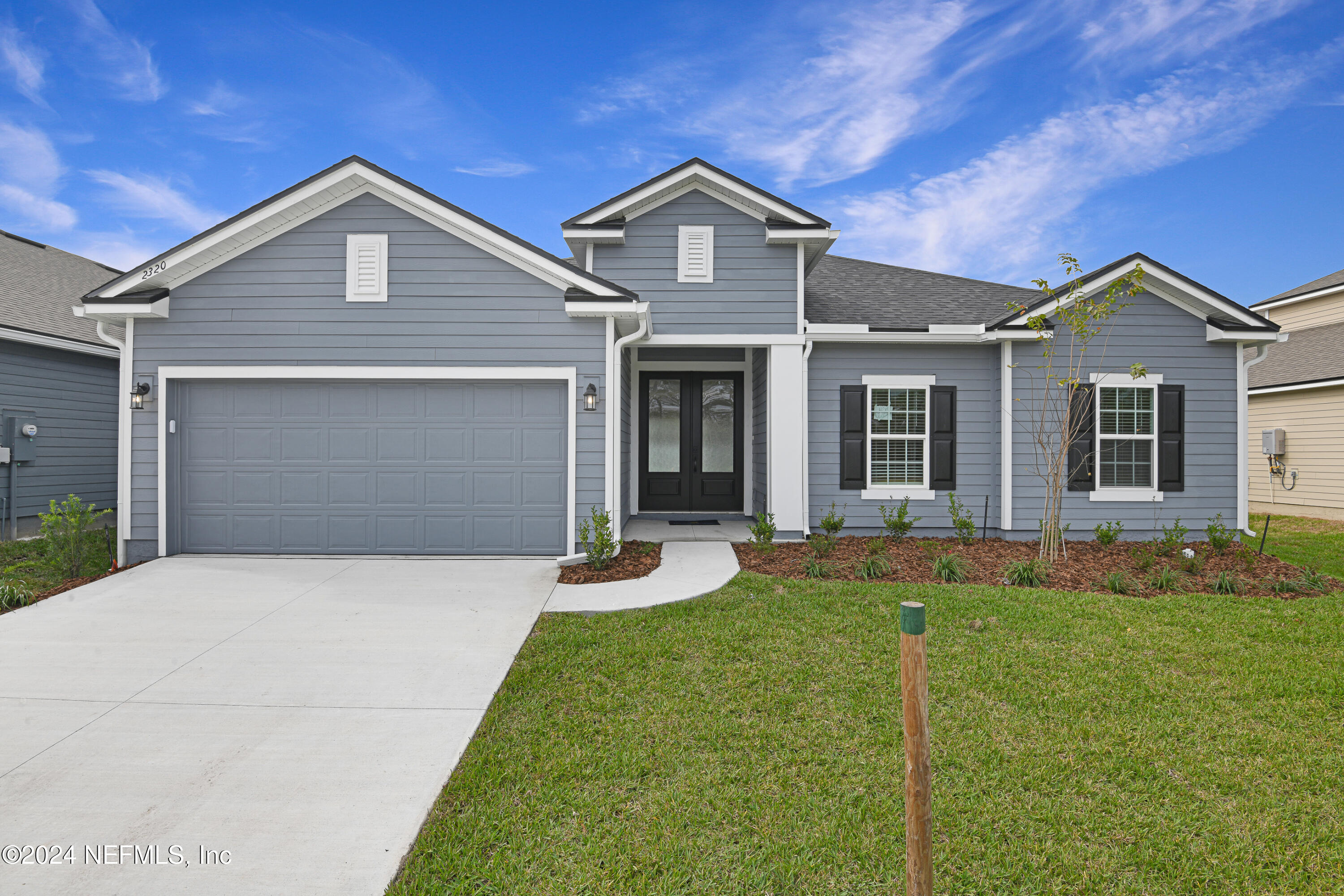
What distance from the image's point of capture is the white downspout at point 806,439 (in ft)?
29.9

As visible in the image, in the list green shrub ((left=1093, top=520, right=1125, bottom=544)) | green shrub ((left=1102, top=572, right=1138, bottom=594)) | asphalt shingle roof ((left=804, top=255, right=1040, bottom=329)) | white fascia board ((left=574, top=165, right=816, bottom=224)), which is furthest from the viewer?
asphalt shingle roof ((left=804, top=255, right=1040, bottom=329))

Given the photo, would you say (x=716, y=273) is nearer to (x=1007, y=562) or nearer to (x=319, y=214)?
(x=319, y=214)

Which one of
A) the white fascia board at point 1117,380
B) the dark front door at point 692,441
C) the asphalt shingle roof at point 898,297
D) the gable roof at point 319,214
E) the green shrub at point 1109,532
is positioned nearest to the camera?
the gable roof at point 319,214

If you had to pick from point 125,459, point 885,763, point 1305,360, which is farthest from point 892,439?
point 1305,360

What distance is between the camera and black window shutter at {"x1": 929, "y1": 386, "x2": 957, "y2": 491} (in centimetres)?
939

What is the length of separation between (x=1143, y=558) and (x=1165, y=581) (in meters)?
0.86

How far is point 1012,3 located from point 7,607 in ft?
49.4

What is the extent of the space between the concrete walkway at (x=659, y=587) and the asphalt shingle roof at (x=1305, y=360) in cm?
1342

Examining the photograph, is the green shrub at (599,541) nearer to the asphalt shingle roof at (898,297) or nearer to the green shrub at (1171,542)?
the asphalt shingle roof at (898,297)

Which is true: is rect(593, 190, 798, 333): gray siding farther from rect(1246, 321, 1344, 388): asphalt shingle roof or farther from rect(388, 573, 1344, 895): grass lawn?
rect(1246, 321, 1344, 388): asphalt shingle roof

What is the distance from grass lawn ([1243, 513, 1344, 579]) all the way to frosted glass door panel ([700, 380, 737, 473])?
7779mm

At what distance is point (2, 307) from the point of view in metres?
9.65

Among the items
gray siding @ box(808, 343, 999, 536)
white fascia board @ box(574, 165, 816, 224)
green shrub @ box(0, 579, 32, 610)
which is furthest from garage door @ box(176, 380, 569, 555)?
gray siding @ box(808, 343, 999, 536)

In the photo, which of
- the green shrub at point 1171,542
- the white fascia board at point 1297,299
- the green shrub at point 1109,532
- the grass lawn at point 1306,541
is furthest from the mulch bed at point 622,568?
the white fascia board at point 1297,299
